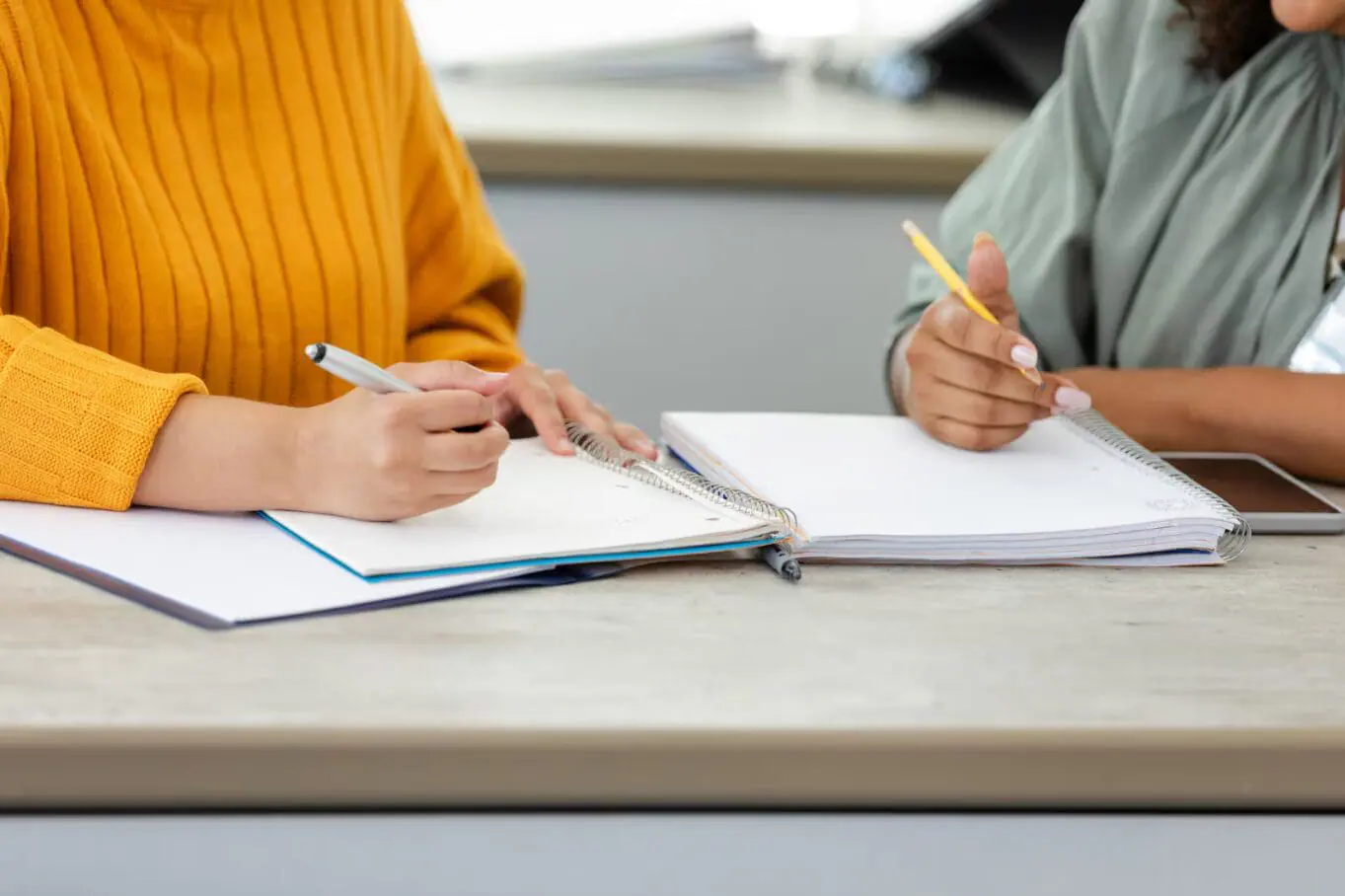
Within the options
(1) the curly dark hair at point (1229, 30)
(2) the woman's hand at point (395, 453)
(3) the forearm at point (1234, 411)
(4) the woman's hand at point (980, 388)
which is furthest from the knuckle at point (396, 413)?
(1) the curly dark hair at point (1229, 30)

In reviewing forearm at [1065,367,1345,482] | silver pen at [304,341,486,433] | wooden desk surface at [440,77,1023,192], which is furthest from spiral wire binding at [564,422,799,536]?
wooden desk surface at [440,77,1023,192]

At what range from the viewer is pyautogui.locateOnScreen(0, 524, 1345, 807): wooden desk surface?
0.57m

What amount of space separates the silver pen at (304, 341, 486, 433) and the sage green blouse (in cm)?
60

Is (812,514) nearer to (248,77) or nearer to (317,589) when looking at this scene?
(317,589)

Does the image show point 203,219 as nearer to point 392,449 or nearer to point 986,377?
point 392,449

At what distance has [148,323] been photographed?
95 centimetres

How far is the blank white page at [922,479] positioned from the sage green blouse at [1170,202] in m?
0.30

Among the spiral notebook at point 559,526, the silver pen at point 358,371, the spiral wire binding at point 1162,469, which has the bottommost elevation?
the spiral wire binding at point 1162,469

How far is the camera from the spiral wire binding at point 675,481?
792 mm

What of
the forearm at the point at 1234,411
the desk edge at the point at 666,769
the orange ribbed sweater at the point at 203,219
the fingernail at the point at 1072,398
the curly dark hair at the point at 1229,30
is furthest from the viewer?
the curly dark hair at the point at 1229,30

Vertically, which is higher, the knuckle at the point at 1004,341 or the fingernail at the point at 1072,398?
the knuckle at the point at 1004,341

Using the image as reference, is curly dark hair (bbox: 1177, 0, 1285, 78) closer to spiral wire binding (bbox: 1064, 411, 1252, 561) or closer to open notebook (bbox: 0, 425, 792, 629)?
spiral wire binding (bbox: 1064, 411, 1252, 561)

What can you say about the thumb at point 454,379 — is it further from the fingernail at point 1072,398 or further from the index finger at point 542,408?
the fingernail at point 1072,398

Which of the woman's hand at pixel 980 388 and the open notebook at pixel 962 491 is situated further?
the woman's hand at pixel 980 388
